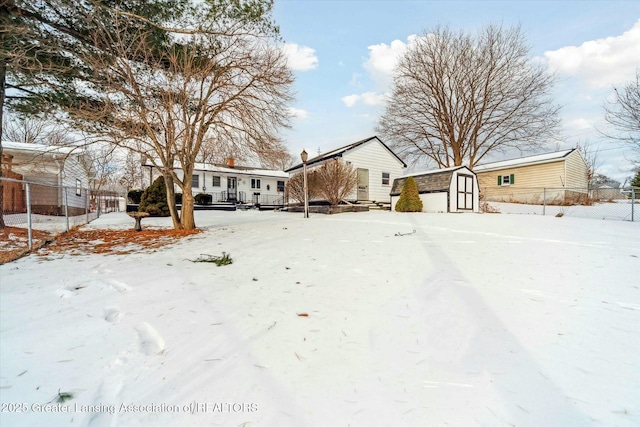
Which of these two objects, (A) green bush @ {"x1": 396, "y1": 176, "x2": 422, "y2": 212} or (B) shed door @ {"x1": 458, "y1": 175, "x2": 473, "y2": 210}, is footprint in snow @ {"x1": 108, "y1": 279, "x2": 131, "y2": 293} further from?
(B) shed door @ {"x1": 458, "y1": 175, "x2": 473, "y2": 210}

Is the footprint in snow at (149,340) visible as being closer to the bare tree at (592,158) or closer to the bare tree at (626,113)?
the bare tree at (626,113)

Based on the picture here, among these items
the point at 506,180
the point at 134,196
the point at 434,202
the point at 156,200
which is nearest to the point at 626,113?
the point at 434,202

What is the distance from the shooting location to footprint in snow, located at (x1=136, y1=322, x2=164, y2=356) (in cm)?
176

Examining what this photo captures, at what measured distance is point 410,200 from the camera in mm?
13922

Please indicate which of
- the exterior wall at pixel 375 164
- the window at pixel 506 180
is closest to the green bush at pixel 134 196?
the exterior wall at pixel 375 164

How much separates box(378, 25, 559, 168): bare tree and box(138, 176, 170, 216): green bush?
15.6m

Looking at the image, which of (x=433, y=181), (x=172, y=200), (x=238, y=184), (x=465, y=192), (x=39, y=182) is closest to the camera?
(x=172, y=200)

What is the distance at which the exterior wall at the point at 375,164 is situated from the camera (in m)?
16.8

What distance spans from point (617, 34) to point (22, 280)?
20103 millimetres

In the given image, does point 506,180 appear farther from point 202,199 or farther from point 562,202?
point 202,199

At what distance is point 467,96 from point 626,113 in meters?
8.27

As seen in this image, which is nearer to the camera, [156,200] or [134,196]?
[156,200]

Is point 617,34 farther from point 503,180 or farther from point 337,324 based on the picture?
point 337,324

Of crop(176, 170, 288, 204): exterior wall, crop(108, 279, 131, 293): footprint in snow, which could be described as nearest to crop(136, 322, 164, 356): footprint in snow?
crop(108, 279, 131, 293): footprint in snow
